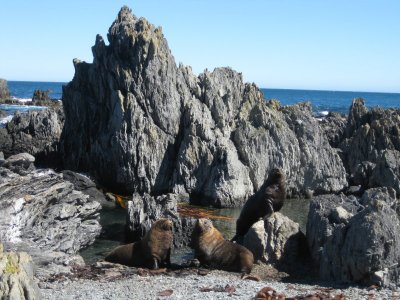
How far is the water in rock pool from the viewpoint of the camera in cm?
1691

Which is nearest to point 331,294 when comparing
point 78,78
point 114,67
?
point 114,67

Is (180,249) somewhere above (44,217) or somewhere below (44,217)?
below

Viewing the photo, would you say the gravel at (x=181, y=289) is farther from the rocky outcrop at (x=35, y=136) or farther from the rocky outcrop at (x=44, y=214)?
the rocky outcrop at (x=35, y=136)

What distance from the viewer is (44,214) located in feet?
54.7

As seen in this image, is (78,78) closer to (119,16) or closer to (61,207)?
(119,16)

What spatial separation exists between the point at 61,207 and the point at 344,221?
7.76 meters

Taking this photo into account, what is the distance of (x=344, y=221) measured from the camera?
14.1 metres

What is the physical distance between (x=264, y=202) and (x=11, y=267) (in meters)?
9.22

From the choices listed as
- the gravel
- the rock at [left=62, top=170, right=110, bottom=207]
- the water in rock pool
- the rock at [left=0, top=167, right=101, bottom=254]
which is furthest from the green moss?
the rock at [left=62, top=170, right=110, bottom=207]

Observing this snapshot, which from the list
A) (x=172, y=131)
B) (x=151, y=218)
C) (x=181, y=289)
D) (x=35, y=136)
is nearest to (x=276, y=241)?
(x=181, y=289)

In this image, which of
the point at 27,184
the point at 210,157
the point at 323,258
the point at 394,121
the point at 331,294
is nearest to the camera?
the point at 331,294

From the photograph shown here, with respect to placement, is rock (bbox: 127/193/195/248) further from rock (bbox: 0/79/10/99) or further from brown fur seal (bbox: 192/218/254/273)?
rock (bbox: 0/79/10/99)

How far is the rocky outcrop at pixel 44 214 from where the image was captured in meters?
15.7

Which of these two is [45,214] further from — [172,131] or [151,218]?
[172,131]
